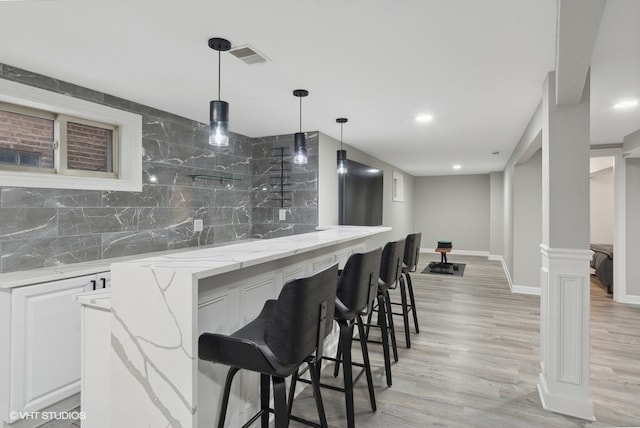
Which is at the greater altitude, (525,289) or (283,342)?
(283,342)

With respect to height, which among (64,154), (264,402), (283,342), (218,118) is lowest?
(264,402)

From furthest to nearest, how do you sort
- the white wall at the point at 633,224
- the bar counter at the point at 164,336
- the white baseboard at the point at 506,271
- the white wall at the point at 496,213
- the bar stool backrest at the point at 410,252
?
the white wall at the point at 496,213
the white baseboard at the point at 506,271
the white wall at the point at 633,224
the bar stool backrest at the point at 410,252
the bar counter at the point at 164,336

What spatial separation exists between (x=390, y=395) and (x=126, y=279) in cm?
197

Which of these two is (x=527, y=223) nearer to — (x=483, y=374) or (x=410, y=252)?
(x=410, y=252)

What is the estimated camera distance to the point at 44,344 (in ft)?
7.19

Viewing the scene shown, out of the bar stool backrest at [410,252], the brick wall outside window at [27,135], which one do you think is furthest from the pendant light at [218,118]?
the bar stool backrest at [410,252]

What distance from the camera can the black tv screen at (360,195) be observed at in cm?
492

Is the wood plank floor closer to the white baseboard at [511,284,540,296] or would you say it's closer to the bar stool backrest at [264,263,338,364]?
the white baseboard at [511,284,540,296]

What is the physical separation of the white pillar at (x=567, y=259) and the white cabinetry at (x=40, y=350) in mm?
3233

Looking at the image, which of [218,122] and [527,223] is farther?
[527,223]

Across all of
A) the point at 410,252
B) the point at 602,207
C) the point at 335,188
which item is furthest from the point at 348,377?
the point at 602,207

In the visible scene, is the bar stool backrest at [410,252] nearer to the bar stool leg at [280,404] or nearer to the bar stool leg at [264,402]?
the bar stool leg at [264,402]

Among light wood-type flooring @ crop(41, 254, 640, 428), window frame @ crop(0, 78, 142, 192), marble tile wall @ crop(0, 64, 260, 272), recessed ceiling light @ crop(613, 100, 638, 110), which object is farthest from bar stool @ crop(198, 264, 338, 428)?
recessed ceiling light @ crop(613, 100, 638, 110)

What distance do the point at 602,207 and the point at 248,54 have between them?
8843 mm
